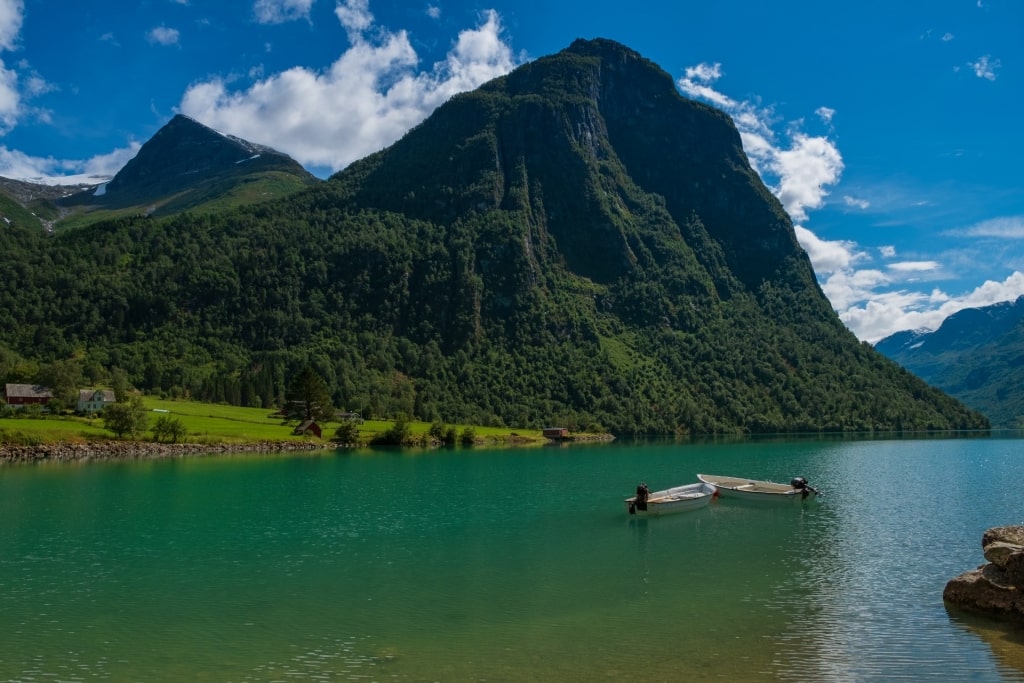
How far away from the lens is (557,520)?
153 feet

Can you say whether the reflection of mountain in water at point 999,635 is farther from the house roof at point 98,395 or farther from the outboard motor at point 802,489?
the house roof at point 98,395

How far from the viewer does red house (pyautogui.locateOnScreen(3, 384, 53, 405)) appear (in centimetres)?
11625

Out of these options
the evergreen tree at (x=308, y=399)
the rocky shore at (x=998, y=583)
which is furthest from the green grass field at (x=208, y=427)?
the rocky shore at (x=998, y=583)

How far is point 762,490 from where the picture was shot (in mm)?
60969

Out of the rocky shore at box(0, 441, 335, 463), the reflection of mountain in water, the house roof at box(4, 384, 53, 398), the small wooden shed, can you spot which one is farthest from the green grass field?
the reflection of mountain in water

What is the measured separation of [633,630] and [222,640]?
1268 cm

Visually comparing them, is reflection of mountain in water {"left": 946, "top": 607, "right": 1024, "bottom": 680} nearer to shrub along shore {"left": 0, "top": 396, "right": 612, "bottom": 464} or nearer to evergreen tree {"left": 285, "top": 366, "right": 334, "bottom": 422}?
shrub along shore {"left": 0, "top": 396, "right": 612, "bottom": 464}

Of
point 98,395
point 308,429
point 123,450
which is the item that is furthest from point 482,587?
point 98,395

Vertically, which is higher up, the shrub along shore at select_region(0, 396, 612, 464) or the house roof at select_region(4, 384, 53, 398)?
the house roof at select_region(4, 384, 53, 398)

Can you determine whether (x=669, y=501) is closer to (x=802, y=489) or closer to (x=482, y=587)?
(x=802, y=489)

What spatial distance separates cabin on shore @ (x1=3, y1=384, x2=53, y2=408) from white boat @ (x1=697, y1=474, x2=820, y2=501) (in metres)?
108

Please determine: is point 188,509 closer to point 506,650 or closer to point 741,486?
point 506,650

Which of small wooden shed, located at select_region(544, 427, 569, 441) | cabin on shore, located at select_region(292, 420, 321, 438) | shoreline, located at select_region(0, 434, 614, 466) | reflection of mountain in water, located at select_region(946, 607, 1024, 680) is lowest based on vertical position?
small wooden shed, located at select_region(544, 427, 569, 441)

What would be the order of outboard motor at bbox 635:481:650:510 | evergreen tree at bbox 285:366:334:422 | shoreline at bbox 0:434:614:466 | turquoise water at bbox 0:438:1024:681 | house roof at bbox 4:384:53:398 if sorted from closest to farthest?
turquoise water at bbox 0:438:1024:681 → outboard motor at bbox 635:481:650:510 → shoreline at bbox 0:434:614:466 → house roof at bbox 4:384:53:398 → evergreen tree at bbox 285:366:334:422
